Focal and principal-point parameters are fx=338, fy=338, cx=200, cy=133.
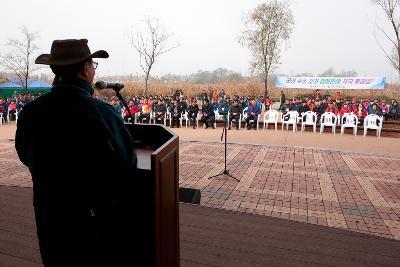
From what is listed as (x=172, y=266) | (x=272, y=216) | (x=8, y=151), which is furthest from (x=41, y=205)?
(x=8, y=151)

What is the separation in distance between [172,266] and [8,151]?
29.2 ft

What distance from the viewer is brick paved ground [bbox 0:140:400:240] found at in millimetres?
→ 4375

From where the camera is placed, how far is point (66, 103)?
53.0 inches

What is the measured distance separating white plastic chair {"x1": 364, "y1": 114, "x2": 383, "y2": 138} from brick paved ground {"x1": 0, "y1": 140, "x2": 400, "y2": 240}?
4.29m

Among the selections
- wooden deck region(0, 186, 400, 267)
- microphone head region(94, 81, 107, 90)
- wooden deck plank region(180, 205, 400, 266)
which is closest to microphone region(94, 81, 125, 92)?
microphone head region(94, 81, 107, 90)

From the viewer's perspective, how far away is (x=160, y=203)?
1360mm

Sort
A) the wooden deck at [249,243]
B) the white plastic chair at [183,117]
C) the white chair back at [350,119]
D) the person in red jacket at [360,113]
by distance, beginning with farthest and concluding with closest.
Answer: the white plastic chair at [183,117], the person in red jacket at [360,113], the white chair back at [350,119], the wooden deck at [249,243]

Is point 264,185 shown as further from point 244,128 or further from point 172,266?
point 244,128

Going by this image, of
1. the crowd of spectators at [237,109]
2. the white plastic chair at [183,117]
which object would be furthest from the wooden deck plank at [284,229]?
the white plastic chair at [183,117]

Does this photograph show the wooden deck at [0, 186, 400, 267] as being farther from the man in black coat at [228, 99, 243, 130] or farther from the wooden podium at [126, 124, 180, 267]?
the man in black coat at [228, 99, 243, 130]

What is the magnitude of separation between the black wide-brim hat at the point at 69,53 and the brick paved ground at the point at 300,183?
3.45 metres

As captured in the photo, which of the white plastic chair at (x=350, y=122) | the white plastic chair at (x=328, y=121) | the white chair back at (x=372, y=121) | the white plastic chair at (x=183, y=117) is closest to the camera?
the white chair back at (x=372, y=121)

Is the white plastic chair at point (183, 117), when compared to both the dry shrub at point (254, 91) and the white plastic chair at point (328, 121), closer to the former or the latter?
the white plastic chair at point (328, 121)

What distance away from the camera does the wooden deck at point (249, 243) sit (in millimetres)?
2857
